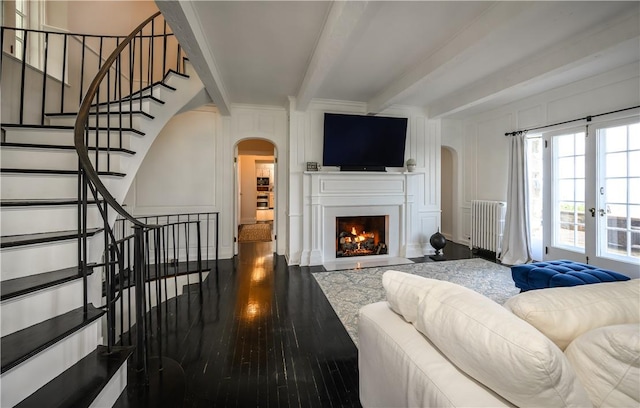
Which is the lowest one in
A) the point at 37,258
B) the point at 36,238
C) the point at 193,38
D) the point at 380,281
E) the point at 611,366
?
the point at 380,281

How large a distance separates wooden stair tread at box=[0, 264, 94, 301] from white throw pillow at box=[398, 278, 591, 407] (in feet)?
6.05

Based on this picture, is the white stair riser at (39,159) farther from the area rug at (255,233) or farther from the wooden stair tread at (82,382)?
the area rug at (255,233)

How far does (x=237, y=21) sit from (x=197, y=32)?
358 mm

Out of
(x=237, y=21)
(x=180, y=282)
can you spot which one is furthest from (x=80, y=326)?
(x=237, y=21)

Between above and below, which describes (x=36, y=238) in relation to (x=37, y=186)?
below

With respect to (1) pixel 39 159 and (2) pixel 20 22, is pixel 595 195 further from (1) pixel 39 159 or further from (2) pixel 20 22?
(2) pixel 20 22

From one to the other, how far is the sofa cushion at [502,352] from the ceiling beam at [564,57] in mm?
2963

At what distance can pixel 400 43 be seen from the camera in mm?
2678

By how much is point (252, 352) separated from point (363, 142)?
3436 mm

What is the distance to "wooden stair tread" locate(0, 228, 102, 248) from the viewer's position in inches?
54.9

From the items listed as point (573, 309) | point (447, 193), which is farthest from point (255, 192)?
point (573, 309)

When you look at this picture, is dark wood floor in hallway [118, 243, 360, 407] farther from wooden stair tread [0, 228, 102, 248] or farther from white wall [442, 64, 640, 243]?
white wall [442, 64, 640, 243]

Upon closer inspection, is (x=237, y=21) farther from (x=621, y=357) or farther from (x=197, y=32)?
(x=621, y=357)

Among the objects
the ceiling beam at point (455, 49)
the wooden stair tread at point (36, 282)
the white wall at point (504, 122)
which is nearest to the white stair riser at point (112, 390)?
the wooden stair tread at point (36, 282)
